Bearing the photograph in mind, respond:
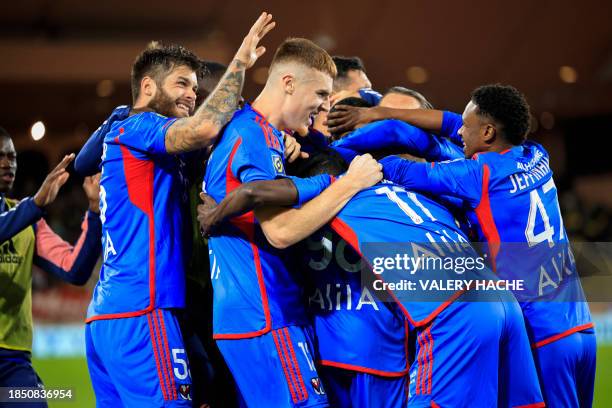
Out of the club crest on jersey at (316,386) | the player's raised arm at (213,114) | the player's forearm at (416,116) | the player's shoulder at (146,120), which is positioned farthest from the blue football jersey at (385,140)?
the club crest on jersey at (316,386)

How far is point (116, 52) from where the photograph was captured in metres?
19.9

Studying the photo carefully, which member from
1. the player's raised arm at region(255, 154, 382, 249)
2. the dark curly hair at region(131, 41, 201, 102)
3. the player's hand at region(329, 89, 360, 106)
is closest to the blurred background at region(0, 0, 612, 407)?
the player's hand at region(329, 89, 360, 106)

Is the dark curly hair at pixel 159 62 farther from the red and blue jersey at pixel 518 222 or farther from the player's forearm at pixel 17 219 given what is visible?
the red and blue jersey at pixel 518 222

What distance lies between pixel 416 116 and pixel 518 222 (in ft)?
2.81

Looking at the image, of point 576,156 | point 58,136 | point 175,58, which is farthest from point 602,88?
point 175,58

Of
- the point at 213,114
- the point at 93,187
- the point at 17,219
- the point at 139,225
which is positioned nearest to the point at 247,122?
the point at 213,114

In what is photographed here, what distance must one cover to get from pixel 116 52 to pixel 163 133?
55.4 feet

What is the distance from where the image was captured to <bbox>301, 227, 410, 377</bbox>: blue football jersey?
155 inches

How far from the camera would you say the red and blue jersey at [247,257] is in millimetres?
3672

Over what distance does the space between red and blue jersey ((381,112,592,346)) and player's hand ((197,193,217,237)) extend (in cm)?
96

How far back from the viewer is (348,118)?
14.6ft

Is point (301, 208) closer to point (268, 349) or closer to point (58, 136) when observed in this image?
point (268, 349)

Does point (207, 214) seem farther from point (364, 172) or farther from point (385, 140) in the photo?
point (385, 140)

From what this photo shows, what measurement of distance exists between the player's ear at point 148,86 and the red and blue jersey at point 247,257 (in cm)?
71
